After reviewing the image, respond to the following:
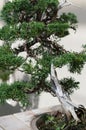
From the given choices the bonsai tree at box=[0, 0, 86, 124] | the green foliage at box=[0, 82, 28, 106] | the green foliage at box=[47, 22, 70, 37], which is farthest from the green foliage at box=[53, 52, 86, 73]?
the green foliage at box=[0, 82, 28, 106]

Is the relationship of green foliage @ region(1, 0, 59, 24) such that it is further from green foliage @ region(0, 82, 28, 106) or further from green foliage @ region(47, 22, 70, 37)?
green foliage @ region(0, 82, 28, 106)

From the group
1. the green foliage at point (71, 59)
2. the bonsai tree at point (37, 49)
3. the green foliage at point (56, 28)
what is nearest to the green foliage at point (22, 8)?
the bonsai tree at point (37, 49)

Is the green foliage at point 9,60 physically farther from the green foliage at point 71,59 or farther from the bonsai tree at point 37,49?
the green foliage at point 71,59

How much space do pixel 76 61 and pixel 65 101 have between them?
0.69 ft

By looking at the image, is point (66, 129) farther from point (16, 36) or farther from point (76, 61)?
point (16, 36)

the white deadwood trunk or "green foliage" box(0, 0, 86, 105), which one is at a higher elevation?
"green foliage" box(0, 0, 86, 105)

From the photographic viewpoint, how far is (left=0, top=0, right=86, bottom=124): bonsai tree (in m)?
1.28

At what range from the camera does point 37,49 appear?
57.8 inches

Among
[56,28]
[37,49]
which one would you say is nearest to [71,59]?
[56,28]

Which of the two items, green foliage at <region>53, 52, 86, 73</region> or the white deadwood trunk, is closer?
green foliage at <region>53, 52, 86, 73</region>

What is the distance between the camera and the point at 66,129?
4.67 feet

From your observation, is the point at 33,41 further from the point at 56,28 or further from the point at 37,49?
the point at 56,28

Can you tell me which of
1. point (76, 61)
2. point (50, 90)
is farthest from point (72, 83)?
point (76, 61)

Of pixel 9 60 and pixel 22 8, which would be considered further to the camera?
pixel 22 8
